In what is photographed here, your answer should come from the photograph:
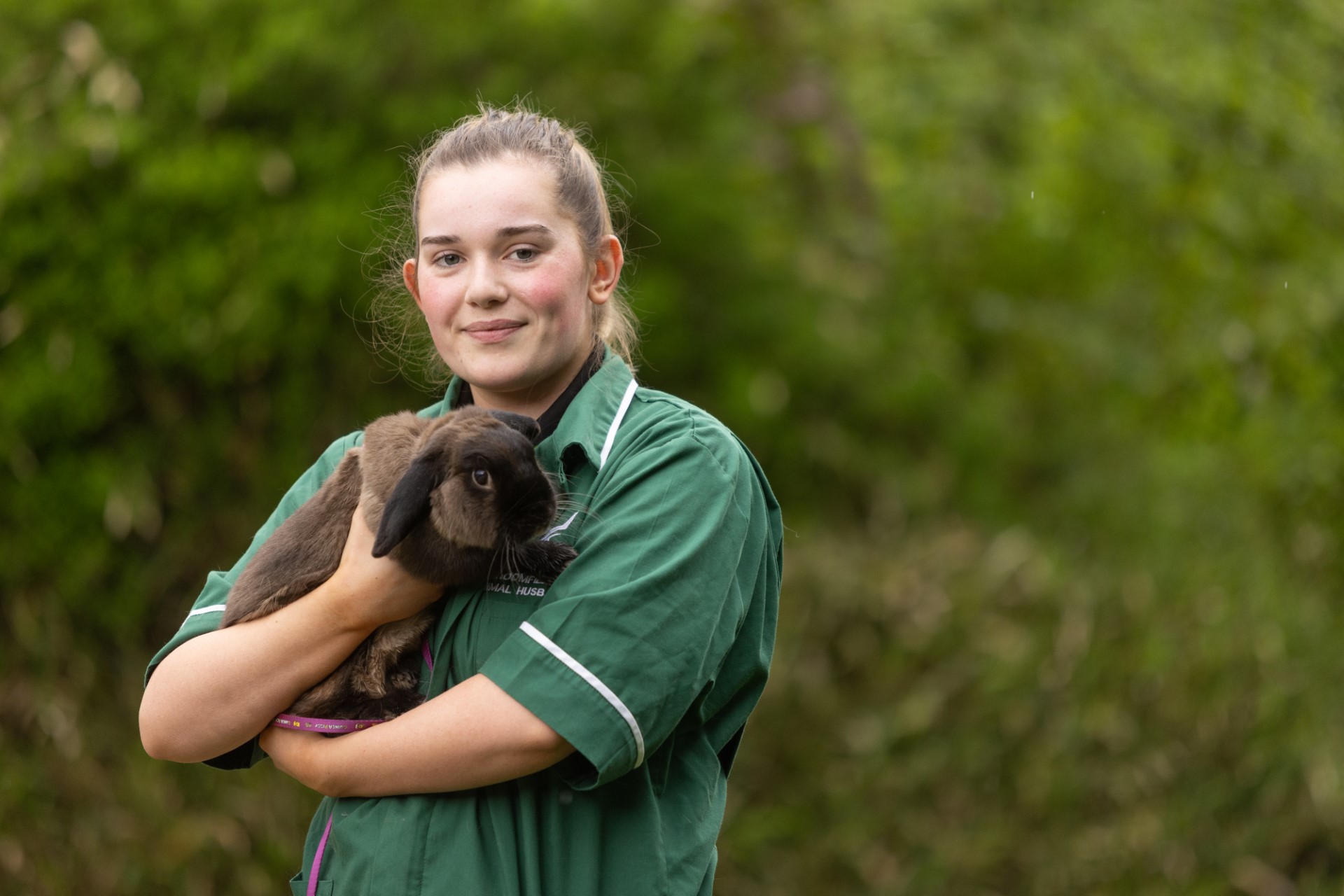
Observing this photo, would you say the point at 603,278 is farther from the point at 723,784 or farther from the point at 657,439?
the point at 723,784

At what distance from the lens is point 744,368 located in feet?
26.1

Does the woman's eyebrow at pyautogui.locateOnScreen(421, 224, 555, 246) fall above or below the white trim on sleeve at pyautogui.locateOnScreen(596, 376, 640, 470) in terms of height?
above

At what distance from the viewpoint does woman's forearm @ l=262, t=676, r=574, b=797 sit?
95.7 inches

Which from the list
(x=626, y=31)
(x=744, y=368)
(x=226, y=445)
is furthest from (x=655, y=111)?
(x=226, y=445)

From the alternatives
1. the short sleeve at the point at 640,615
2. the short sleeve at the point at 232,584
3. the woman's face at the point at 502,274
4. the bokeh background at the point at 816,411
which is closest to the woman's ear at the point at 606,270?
the woman's face at the point at 502,274

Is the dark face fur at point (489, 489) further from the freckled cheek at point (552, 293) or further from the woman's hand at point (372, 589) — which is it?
the freckled cheek at point (552, 293)

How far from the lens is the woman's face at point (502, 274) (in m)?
2.86

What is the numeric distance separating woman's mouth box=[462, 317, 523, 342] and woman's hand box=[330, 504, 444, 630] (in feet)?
1.75

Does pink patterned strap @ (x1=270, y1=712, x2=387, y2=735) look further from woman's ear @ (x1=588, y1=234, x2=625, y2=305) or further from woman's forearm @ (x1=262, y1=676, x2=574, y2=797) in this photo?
woman's ear @ (x1=588, y1=234, x2=625, y2=305)

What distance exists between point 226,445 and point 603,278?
13.5 ft

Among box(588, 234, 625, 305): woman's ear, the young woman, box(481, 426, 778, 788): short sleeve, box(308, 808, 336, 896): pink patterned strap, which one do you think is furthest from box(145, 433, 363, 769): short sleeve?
box(481, 426, 778, 788): short sleeve

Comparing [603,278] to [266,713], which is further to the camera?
[603,278]

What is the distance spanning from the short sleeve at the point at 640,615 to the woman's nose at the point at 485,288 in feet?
1.62

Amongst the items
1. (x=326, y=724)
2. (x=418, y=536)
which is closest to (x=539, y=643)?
(x=418, y=536)
